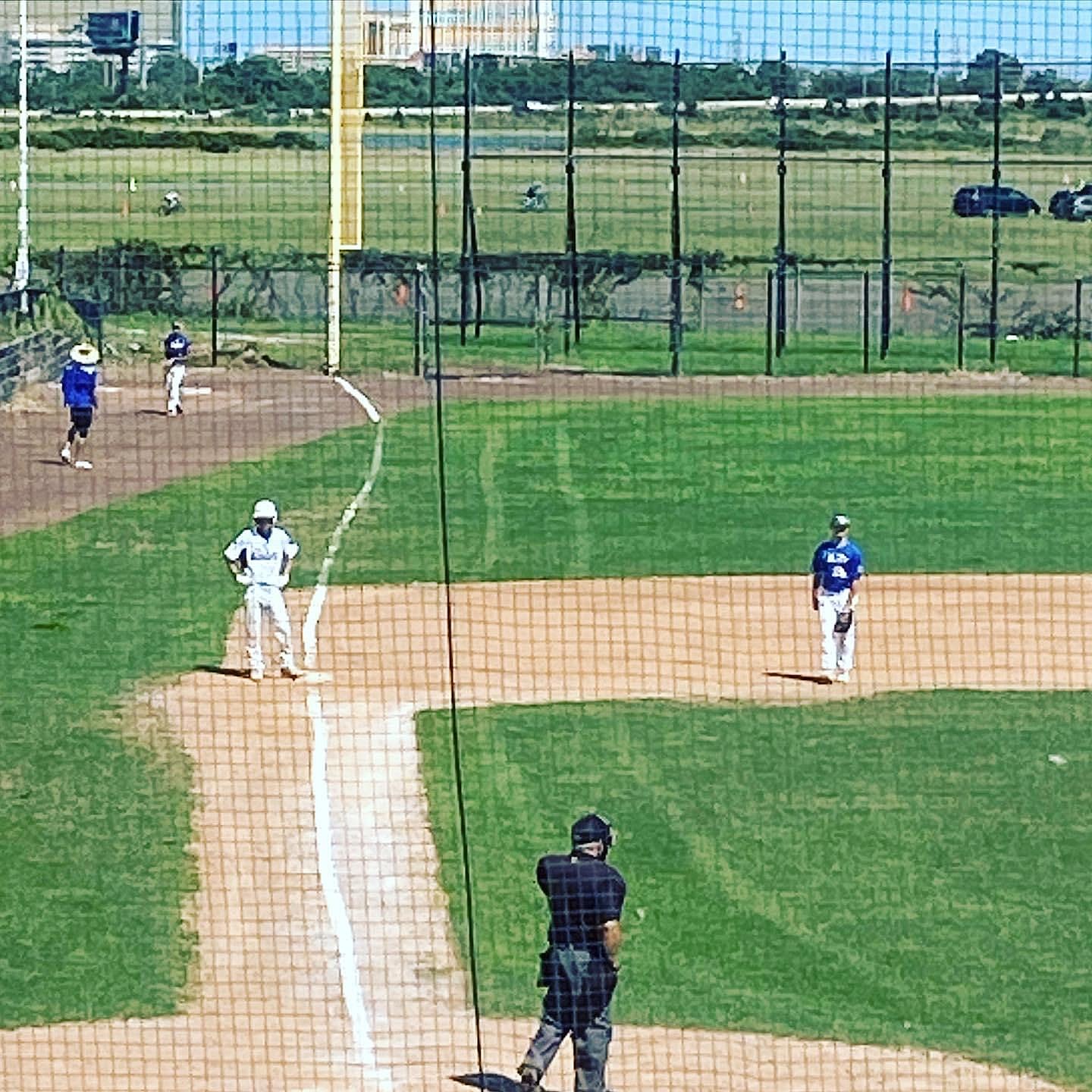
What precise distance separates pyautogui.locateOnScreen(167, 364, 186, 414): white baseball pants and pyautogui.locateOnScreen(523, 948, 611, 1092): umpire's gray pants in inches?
1036

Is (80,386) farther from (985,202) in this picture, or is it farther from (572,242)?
(985,202)

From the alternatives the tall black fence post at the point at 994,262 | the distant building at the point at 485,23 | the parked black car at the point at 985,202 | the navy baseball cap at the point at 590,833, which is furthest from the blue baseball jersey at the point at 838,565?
the parked black car at the point at 985,202

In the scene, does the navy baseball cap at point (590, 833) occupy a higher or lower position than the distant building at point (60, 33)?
lower

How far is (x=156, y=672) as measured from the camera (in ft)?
64.4

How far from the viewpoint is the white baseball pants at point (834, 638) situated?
1867cm

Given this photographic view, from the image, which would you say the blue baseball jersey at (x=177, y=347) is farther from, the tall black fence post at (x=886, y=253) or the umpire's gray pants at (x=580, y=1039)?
the umpire's gray pants at (x=580, y=1039)

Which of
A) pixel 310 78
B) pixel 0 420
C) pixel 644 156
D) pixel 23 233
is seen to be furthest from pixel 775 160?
pixel 0 420

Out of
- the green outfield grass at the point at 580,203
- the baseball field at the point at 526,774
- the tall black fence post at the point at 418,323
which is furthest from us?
the green outfield grass at the point at 580,203

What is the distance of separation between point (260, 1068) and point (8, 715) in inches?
315

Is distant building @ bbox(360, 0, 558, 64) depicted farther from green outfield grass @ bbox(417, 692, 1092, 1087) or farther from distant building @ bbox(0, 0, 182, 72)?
green outfield grass @ bbox(417, 692, 1092, 1087)

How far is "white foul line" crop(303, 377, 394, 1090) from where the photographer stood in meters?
10.9

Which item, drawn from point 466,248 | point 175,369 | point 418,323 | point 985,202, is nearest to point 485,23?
point 175,369

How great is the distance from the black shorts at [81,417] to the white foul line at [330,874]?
678cm

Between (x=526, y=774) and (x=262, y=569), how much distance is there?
9.44 feet
